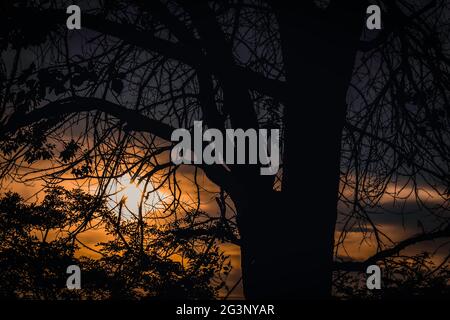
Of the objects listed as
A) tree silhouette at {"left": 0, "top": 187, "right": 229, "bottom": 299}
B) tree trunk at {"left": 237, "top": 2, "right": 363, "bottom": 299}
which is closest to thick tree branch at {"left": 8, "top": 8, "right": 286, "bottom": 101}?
tree trunk at {"left": 237, "top": 2, "right": 363, "bottom": 299}

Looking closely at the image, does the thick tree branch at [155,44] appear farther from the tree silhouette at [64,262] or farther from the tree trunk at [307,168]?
the tree silhouette at [64,262]

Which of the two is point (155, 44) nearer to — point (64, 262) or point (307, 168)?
point (307, 168)

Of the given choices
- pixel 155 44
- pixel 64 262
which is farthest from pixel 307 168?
pixel 64 262

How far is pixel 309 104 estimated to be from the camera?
3.45 m

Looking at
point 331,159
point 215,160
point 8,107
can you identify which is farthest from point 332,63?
point 8,107

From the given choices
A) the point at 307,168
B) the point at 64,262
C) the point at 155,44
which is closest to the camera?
the point at 307,168

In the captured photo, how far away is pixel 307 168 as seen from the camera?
3.39 metres

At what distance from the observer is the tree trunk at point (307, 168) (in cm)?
336

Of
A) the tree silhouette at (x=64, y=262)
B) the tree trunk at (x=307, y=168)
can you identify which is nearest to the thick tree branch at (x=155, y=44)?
the tree trunk at (x=307, y=168)

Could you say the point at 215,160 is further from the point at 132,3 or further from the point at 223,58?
the point at 132,3

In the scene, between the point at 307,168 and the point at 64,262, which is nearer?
the point at 307,168

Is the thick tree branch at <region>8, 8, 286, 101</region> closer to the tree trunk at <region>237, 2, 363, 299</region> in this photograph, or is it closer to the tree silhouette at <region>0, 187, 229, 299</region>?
the tree trunk at <region>237, 2, 363, 299</region>

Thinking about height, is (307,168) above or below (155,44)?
below

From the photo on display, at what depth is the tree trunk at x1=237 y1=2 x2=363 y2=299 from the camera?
3359 mm
